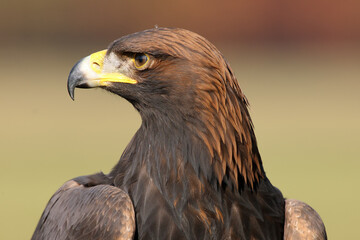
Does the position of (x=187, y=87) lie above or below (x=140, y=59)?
below

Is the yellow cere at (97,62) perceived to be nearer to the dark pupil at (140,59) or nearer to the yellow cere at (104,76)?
the yellow cere at (104,76)

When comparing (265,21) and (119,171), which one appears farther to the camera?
(265,21)

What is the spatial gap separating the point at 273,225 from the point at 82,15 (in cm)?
2147

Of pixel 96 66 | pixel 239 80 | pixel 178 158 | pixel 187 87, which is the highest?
pixel 96 66

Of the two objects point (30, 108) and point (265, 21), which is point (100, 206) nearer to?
point (30, 108)

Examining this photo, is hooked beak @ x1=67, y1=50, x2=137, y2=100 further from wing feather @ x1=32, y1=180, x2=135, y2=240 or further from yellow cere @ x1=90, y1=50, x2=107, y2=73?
wing feather @ x1=32, y1=180, x2=135, y2=240

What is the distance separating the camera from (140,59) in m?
4.34

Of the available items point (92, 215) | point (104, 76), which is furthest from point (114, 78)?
point (92, 215)

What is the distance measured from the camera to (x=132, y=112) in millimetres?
20375

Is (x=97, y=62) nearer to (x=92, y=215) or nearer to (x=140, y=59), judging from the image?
(x=140, y=59)

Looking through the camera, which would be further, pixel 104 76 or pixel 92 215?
pixel 104 76

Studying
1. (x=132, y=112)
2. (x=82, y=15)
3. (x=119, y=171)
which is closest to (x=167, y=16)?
(x=82, y=15)

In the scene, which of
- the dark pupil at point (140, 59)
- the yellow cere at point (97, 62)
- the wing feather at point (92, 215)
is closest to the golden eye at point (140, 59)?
the dark pupil at point (140, 59)

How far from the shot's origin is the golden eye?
4.32 meters
